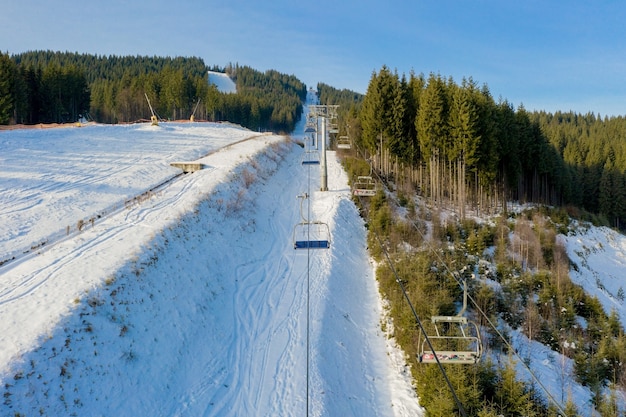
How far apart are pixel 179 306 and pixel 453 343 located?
9.30 meters

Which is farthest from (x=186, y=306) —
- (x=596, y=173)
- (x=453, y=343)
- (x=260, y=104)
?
(x=260, y=104)

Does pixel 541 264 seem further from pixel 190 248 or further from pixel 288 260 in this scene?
pixel 190 248

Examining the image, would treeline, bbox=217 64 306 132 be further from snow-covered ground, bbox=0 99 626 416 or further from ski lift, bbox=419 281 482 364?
ski lift, bbox=419 281 482 364

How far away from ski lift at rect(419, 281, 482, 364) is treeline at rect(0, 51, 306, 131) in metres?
59.1

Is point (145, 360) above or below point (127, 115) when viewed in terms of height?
below

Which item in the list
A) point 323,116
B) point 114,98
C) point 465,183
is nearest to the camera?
point 323,116

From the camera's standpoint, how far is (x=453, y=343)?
1216cm

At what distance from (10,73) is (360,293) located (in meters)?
57.5

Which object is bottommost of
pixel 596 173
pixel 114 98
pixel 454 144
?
pixel 596 173

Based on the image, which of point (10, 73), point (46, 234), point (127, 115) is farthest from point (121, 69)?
point (46, 234)

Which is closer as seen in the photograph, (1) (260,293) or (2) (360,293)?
(1) (260,293)

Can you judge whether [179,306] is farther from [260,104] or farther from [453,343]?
[260,104]

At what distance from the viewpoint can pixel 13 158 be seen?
89.2ft

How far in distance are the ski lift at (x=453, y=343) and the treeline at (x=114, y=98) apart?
2326 inches
